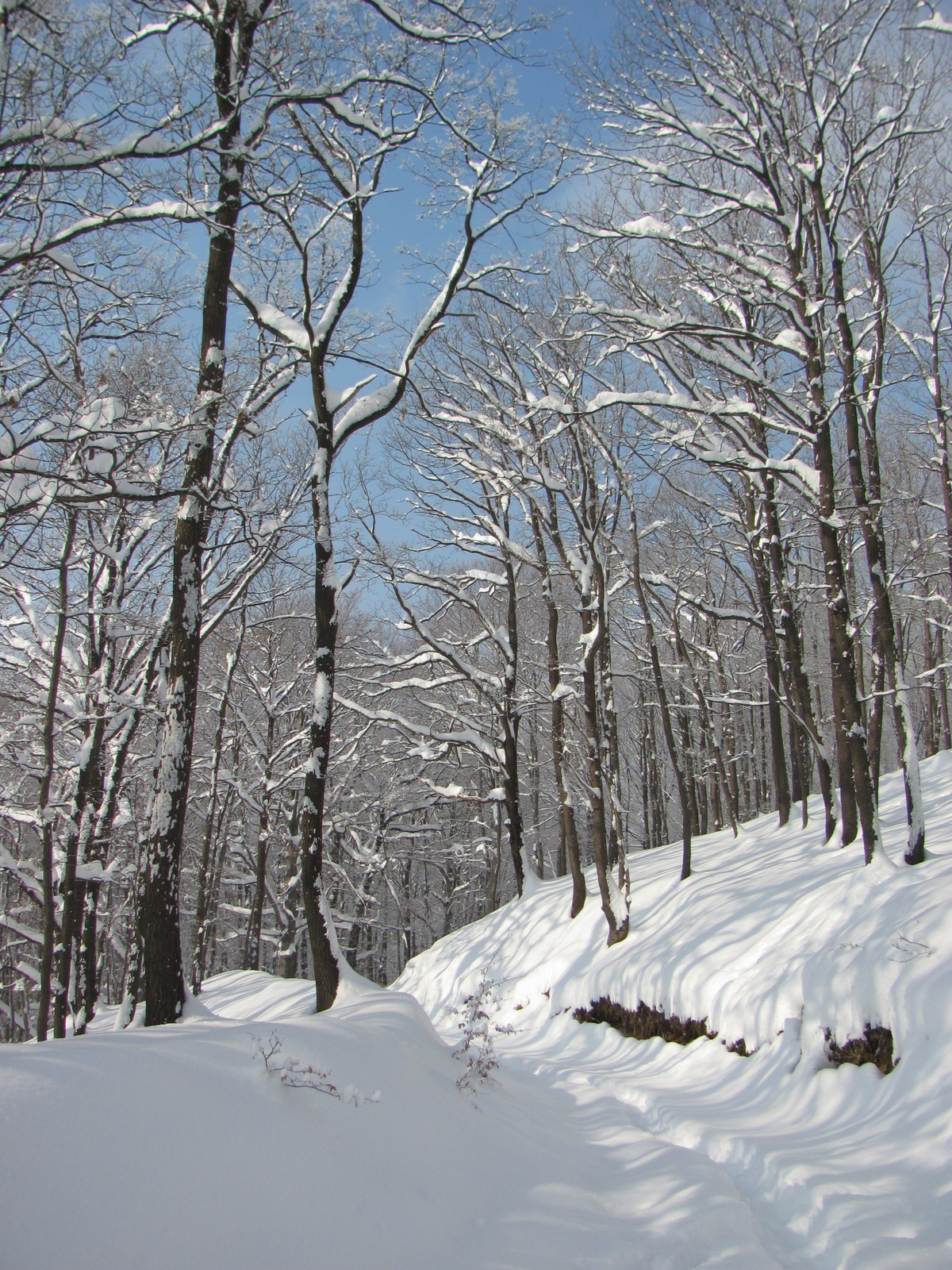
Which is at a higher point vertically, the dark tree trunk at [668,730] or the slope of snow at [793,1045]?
the dark tree trunk at [668,730]

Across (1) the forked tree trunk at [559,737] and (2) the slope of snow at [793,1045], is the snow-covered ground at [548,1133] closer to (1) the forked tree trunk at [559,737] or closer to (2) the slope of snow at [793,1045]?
(2) the slope of snow at [793,1045]

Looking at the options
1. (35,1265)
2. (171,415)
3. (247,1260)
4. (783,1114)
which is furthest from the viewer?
(171,415)

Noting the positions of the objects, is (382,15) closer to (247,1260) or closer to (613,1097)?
(247,1260)

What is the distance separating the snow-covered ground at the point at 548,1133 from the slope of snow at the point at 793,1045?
0.02 metres

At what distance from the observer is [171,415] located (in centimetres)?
620

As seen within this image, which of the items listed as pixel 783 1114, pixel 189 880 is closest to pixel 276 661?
pixel 189 880

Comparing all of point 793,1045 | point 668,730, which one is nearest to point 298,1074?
point 793,1045

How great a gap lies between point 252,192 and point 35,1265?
7974 millimetres

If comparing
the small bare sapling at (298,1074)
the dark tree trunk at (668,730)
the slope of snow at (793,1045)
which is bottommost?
the slope of snow at (793,1045)

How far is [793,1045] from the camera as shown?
6.11 metres

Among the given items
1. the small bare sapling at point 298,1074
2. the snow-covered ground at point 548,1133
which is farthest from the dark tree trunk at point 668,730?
the small bare sapling at point 298,1074

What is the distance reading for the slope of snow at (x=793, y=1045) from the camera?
3.97m

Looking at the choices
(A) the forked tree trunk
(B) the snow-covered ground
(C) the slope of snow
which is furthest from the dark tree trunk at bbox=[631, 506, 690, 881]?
(B) the snow-covered ground

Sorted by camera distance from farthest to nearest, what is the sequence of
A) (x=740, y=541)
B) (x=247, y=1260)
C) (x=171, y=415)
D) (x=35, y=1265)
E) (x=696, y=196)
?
(x=740, y=541), (x=696, y=196), (x=171, y=415), (x=247, y=1260), (x=35, y=1265)
